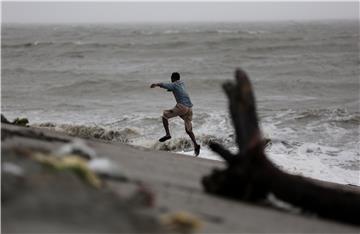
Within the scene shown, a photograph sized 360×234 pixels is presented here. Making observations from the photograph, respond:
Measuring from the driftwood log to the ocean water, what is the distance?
17.5 ft

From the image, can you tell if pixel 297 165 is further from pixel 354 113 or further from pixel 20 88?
pixel 20 88

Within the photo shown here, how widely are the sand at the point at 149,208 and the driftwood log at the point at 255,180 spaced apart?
98 millimetres

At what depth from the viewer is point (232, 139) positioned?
12758mm

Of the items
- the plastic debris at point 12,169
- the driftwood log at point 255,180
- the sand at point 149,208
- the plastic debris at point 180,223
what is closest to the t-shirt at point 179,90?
the sand at point 149,208

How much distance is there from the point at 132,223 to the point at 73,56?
1415 inches

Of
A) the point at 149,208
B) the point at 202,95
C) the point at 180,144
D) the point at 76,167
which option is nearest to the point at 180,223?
the point at 149,208

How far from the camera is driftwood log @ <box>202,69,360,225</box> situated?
162 inches

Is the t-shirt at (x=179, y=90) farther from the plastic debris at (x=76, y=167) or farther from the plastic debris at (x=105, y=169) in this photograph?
the plastic debris at (x=76, y=167)

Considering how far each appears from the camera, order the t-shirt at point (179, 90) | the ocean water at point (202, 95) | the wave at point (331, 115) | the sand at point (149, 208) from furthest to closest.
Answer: the wave at point (331, 115), the ocean water at point (202, 95), the t-shirt at point (179, 90), the sand at point (149, 208)

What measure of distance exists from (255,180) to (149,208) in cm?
98

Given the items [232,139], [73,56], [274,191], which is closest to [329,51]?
[73,56]

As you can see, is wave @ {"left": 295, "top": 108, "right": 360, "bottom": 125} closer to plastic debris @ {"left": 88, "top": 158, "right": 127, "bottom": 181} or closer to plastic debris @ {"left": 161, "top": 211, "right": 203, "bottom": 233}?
plastic debris @ {"left": 88, "top": 158, "right": 127, "bottom": 181}

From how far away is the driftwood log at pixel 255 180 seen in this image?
4.11 metres

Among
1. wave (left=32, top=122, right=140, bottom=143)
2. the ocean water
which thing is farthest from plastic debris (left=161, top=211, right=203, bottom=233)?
wave (left=32, top=122, right=140, bottom=143)
